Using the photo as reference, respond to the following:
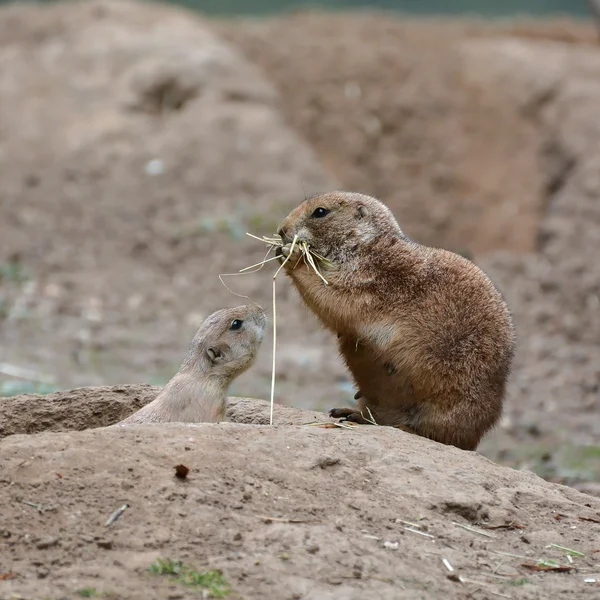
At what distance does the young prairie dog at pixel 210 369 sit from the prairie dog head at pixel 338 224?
73cm

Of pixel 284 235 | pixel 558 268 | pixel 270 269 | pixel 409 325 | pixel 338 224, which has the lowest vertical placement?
pixel 270 269

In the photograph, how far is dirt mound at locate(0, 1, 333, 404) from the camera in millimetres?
13344

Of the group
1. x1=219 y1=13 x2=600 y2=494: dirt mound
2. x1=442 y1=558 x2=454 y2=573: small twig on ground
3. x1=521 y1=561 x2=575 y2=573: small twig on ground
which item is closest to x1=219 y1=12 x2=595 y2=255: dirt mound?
x1=219 y1=13 x2=600 y2=494: dirt mound

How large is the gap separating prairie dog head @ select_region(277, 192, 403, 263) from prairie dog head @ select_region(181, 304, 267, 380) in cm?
71

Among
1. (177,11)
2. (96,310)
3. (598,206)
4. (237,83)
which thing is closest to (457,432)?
(96,310)

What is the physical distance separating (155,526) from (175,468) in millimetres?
378

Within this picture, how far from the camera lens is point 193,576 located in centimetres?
404

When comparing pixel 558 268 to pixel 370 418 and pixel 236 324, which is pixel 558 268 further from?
pixel 370 418

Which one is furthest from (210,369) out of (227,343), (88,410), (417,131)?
(417,131)

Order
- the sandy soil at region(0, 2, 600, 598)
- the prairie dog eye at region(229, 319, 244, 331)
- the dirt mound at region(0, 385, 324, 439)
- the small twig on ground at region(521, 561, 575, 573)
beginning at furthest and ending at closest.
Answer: the prairie dog eye at region(229, 319, 244, 331), the dirt mound at region(0, 385, 324, 439), the small twig on ground at region(521, 561, 575, 573), the sandy soil at region(0, 2, 600, 598)

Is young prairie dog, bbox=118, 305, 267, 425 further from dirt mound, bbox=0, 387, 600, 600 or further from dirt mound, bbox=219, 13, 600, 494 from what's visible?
dirt mound, bbox=219, 13, 600, 494

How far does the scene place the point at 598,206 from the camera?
50.1ft

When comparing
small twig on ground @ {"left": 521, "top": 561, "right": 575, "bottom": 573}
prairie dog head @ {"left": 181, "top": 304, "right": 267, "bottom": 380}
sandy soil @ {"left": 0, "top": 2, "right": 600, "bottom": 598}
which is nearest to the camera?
sandy soil @ {"left": 0, "top": 2, "right": 600, "bottom": 598}

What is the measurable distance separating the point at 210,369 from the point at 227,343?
235 mm
